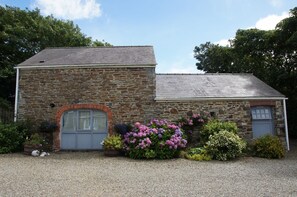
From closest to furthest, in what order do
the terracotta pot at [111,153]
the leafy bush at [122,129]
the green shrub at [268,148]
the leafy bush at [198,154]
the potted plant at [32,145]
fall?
the leafy bush at [198,154] → the green shrub at [268,148] → the terracotta pot at [111,153] → the potted plant at [32,145] → the leafy bush at [122,129]

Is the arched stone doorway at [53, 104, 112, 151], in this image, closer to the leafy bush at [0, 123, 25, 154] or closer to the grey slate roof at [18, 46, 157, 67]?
the leafy bush at [0, 123, 25, 154]

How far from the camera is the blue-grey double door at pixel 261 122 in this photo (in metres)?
12.1

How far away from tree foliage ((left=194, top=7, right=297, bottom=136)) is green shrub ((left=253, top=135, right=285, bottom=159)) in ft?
23.8

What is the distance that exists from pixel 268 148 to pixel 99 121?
7.23 meters

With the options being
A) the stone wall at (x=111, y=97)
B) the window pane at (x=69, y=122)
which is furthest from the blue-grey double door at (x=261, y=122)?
the window pane at (x=69, y=122)

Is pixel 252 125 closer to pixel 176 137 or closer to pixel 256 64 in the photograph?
pixel 176 137

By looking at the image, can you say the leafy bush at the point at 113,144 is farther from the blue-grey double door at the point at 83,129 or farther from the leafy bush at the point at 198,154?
the leafy bush at the point at 198,154

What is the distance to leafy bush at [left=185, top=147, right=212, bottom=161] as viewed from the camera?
9.53 m

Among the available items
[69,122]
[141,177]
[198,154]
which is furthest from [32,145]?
[198,154]

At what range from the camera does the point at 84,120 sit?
11.7 meters

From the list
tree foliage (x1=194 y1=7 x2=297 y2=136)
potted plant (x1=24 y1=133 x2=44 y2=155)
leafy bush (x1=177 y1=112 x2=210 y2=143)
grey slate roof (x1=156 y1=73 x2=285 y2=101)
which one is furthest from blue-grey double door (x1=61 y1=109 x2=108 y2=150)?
tree foliage (x1=194 y1=7 x2=297 y2=136)

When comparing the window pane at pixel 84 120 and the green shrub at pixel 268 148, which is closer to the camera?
the green shrub at pixel 268 148

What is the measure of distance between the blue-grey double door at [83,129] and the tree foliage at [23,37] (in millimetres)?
7820

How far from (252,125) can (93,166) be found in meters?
7.73
